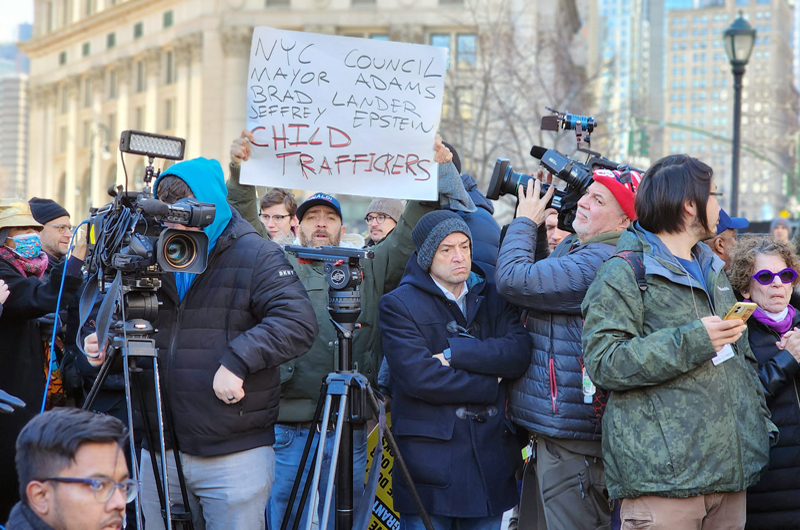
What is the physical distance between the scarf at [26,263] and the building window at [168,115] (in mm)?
58050

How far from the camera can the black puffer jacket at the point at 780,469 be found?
4082 mm

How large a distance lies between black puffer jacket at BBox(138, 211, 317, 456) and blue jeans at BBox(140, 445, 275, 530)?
0.06 m

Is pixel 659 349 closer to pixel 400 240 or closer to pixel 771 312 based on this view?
pixel 771 312

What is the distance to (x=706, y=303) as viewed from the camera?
3.46 m

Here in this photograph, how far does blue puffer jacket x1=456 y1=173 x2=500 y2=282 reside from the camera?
15.5ft

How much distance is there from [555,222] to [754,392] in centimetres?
159

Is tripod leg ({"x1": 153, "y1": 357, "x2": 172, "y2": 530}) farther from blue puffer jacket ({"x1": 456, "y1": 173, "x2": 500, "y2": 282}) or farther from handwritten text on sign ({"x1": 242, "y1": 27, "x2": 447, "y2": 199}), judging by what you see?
blue puffer jacket ({"x1": 456, "y1": 173, "x2": 500, "y2": 282})

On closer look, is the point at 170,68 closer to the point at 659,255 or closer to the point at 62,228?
the point at 62,228

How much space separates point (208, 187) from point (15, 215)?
1903 mm

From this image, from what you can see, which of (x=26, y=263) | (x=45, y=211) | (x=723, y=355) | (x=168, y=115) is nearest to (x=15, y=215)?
(x=26, y=263)

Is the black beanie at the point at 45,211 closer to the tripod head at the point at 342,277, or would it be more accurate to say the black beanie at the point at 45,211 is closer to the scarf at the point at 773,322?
the tripod head at the point at 342,277

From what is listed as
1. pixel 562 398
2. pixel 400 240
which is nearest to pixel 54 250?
pixel 400 240

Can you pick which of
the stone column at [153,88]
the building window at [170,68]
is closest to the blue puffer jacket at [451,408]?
the building window at [170,68]

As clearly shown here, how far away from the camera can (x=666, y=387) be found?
3.34m
